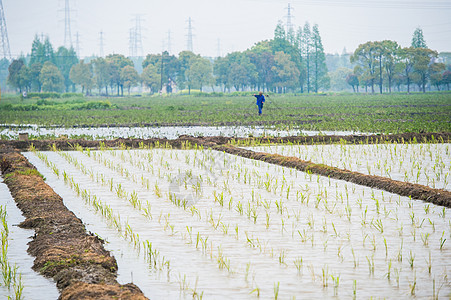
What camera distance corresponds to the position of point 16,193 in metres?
9.84

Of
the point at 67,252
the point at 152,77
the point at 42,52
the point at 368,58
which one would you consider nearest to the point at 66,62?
the point at 42,52

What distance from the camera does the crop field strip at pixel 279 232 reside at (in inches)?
203

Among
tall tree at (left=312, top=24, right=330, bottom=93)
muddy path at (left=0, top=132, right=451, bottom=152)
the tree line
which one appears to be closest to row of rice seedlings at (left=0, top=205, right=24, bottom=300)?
muddy path at (left=0, top=132, right=451, bottom=152)

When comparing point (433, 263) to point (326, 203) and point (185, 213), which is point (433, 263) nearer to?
point (326, 203)

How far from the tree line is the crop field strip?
3632 inches

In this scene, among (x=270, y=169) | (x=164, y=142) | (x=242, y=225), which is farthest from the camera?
(x=164, y=142)

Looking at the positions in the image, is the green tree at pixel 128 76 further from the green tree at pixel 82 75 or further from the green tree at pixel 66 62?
the green tree at pixel 66 62

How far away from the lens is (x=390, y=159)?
13.5 m

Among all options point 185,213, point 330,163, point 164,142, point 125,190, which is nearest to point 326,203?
point 185,213

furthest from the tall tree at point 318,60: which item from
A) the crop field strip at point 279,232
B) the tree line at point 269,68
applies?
the crop field strip at point 279,232

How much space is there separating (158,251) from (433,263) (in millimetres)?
2975

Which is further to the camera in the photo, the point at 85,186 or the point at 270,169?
the point at 270,169

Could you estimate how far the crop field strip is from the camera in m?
5.16

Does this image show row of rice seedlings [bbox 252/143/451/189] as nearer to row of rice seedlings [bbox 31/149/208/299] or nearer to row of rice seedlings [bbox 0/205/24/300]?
row of rice seedlings [bbox 31/149/208/299]
